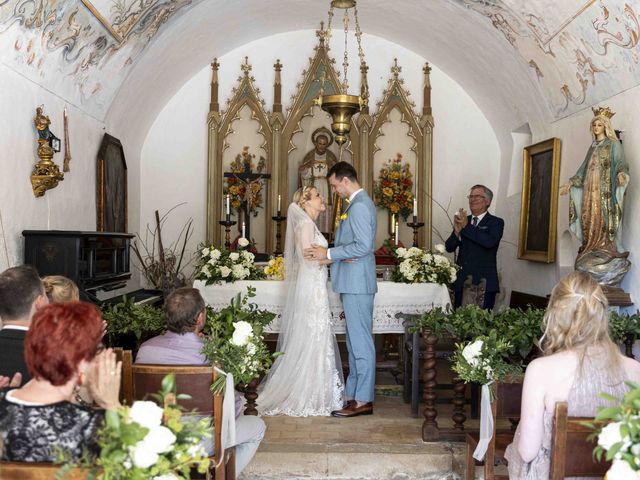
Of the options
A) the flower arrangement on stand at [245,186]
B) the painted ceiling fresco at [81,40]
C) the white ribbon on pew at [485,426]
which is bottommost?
the white ribbon on pew at [485,426]

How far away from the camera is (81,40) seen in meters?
7.15

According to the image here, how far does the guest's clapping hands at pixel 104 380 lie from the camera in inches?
Answer: 114

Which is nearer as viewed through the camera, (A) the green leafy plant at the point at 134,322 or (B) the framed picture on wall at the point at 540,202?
(A) the green leafy plant at the point at 134,322

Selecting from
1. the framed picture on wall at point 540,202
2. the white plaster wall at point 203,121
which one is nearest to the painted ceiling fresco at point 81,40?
the white plaster wall at point 203,121

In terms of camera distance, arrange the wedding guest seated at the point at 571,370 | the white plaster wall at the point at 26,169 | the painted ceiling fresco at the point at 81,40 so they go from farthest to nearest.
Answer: the white plaster wall at the point at 26,169 < the painted ceiling fresco at the point at 81,40 < the wedding guest seated at the point at 571,370

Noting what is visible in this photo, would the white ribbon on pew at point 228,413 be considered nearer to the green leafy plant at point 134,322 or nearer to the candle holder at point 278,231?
the green leafy plant at point 134,322

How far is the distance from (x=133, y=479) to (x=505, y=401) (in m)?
2.32

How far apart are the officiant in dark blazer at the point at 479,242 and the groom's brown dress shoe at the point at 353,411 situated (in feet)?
8.11

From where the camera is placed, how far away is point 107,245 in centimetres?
741

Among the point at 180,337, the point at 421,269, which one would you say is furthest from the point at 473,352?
the point at 421,269

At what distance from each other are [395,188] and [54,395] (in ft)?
28.1

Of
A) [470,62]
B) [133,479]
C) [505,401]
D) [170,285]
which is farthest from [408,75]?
[133,479]

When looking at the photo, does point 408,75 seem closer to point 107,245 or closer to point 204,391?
point 107,245

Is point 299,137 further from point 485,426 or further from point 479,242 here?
point 485,426
